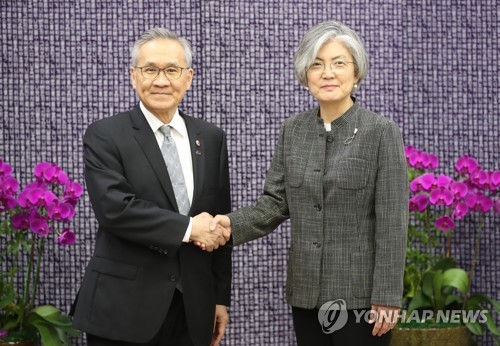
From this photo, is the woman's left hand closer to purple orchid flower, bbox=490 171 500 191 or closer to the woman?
the woman

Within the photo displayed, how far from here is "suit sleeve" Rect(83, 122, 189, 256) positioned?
2.17m

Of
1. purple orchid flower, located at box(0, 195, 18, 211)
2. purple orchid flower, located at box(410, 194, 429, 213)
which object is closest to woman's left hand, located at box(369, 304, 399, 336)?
purple orchid flower, located at box(410, 194, 429, 213)

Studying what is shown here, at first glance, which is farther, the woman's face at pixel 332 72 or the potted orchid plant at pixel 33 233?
the potted orchid plant at pixel 33 233

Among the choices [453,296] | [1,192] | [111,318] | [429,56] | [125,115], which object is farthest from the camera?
[429,56]

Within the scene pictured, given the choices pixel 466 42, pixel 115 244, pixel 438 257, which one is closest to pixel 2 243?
pixel 115 244

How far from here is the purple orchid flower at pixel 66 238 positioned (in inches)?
124

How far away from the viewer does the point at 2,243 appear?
3.42m

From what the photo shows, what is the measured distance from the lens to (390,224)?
2199 millimetres

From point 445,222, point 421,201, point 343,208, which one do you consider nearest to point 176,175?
point 343,208

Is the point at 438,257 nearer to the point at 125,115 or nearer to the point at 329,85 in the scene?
the point at 329,85

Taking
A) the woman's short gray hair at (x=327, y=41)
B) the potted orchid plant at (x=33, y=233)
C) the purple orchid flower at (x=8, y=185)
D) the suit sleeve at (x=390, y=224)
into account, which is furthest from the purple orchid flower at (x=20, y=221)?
the suit sleeve at (x=390, y=224)

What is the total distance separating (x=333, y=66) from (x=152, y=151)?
0.61 m

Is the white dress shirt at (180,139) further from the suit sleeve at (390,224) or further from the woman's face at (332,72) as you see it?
the suit sleeve at (390,224)

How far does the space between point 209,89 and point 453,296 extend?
146 centimetres
